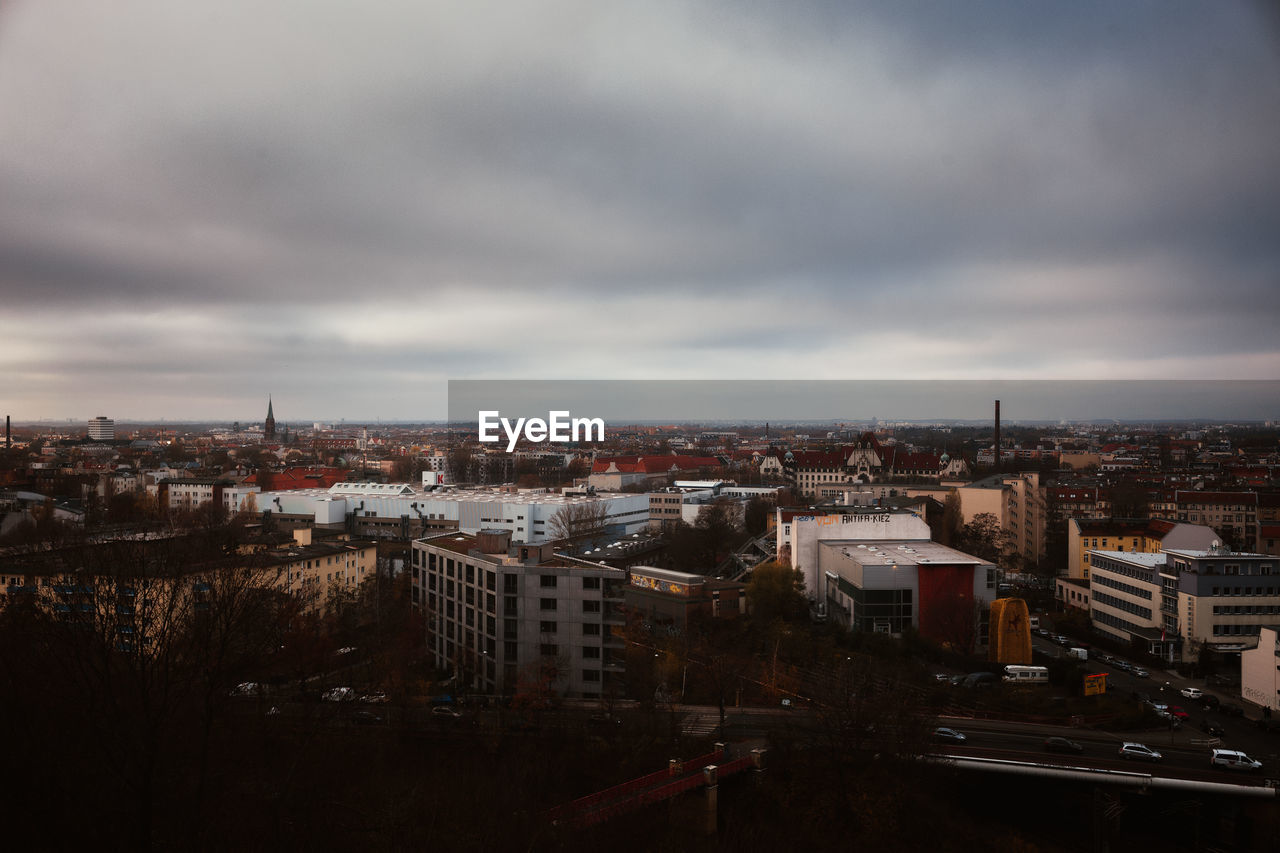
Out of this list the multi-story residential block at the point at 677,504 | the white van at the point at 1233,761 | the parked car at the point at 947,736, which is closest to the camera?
the white van at the point at 1233,761

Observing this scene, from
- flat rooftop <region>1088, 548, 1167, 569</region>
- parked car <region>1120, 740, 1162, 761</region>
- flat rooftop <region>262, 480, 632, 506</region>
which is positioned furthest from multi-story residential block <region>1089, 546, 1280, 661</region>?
flat rooftop <region>262, 480, 632, 506</region>

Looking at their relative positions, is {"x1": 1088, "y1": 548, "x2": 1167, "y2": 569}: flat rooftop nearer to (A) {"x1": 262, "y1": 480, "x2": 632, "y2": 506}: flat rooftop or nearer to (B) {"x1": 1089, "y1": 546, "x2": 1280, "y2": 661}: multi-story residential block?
(B) {"x1": 1089, "y1": 546, "x2": 1280, "y2": 661}: multi-story residential block

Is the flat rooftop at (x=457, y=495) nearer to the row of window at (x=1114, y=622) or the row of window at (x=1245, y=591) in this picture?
the row of window at (x=1114, y=622)

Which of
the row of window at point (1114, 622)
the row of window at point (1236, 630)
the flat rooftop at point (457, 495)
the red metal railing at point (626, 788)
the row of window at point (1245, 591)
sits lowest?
the row of window at point (1114, 622)

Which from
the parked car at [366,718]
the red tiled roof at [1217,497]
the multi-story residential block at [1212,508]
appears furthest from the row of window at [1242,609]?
the parked car at [366,718]

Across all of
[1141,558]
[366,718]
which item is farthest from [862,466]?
[366,718]

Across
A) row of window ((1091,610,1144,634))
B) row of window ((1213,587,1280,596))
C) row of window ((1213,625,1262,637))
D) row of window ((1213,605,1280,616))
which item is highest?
row of window ((1213,587,1280,596))

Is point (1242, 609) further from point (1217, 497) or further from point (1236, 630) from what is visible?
point (1217, 497)
